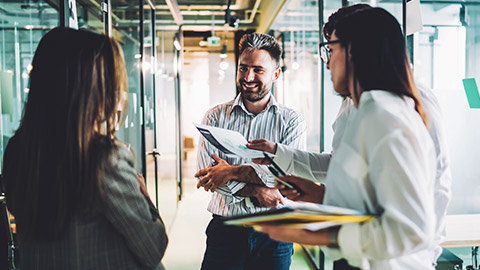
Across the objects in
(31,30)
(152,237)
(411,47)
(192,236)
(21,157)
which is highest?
(31,30)

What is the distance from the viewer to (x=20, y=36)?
2.57 metres

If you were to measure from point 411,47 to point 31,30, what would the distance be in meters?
2.56

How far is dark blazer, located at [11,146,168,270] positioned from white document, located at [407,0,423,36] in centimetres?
154

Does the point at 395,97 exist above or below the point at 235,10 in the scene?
below

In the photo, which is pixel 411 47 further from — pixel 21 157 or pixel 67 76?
pixel 21 157

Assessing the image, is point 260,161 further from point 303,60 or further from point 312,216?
point 303,60

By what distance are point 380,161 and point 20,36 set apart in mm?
2611

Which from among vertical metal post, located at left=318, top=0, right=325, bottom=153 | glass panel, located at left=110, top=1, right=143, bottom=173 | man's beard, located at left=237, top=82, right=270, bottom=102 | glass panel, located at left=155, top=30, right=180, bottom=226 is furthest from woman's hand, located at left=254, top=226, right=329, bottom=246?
glass panel, located at left=155, top=30, right=180, bottom=226

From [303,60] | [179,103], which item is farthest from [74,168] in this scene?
[179,103]

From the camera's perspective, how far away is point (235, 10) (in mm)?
7211

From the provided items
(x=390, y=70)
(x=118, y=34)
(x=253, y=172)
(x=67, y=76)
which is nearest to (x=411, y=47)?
(x=253, y=172)

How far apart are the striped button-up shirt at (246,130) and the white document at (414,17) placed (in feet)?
2.32

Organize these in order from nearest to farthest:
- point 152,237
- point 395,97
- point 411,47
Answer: point 395,97, point 152,237, point 411,47

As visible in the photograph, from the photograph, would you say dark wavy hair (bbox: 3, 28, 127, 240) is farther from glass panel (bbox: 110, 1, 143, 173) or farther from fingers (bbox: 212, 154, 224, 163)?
glass panel (bbox: 110, 1, 143, 173)
